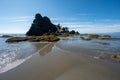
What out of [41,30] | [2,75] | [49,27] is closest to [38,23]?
[41,30]

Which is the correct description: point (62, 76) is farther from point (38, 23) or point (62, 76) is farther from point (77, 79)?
point (38, 23)

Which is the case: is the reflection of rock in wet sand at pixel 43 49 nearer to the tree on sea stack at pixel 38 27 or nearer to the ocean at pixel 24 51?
the ocean at pixel 24 51

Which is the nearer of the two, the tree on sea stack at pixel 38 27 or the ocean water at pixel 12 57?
the ocean water at pixel 12 57

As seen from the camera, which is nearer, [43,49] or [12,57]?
[12,57]

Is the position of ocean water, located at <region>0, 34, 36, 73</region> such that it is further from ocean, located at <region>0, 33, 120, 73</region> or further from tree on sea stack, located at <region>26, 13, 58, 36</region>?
tree on sea stack, located at <region>26, 13, 58, 36</region>

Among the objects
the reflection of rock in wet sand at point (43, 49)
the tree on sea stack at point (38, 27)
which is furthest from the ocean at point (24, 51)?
the tree on sea stack at point (38, 27)

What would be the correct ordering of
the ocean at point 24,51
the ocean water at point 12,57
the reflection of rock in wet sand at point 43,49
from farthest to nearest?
the reflection of rock in wet sand at point 43,49 < the ocean at point 24,51 < the ocean water at point 12,57

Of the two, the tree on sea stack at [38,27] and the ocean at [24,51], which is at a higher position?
the tree on sea stack at [38,27]

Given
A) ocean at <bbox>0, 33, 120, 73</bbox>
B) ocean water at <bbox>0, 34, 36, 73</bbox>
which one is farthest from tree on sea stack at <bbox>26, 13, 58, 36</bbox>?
ocean water at <bbox>0, 34, 36, 73</bbox>

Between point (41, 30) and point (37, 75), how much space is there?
66.6 metres

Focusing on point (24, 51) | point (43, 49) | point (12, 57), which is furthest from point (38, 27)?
Result: point (12, 57)

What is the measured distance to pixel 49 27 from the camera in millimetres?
80250

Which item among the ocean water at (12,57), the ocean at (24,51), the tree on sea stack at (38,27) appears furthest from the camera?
the tree on sea stack at (38,27)

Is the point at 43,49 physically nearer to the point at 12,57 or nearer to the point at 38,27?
the point at 12,57
